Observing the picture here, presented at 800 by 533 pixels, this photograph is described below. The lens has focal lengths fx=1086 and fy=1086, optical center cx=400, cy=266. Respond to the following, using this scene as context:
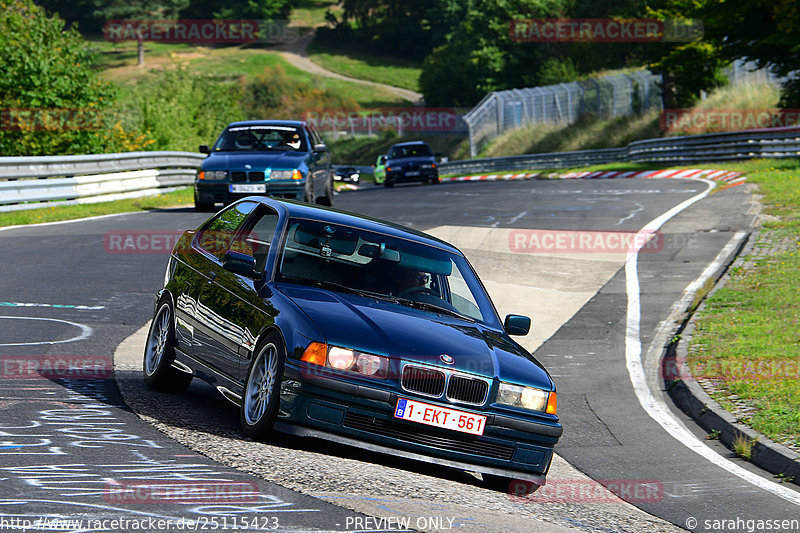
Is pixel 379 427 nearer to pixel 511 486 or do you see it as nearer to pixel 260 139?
pixel 511 486

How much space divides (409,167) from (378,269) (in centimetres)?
3125

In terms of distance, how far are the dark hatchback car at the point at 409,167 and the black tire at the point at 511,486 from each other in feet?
104

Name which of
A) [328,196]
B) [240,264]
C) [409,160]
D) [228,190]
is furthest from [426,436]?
[409,160]

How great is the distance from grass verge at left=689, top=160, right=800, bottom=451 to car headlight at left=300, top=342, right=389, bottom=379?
139 inches

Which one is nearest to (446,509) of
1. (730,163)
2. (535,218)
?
(535,218)

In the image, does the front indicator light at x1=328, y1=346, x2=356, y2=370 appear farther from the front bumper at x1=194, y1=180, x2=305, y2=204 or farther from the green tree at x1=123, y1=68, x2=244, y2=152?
the green tree at x1=123, y1=68, x2=244, y2=152

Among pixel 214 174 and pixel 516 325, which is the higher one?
pixel 214 174

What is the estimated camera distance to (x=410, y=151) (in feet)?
130

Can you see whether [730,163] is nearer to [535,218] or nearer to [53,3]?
[535,218]

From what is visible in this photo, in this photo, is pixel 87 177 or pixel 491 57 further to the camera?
pixel 491 57

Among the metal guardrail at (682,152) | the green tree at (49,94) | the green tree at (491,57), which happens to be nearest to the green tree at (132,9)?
the green tree at (491,57)

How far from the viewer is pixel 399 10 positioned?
455 ft

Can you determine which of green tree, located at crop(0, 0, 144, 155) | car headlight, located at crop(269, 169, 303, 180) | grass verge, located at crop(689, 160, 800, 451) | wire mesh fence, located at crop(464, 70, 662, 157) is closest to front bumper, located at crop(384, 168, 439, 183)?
green tree, located at crop(0, 0, 144, 155)

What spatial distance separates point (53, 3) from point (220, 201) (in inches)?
4838
